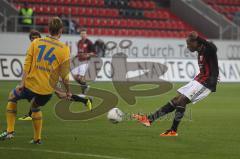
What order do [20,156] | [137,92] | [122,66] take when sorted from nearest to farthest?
[20,156]
[137,92]
[122,66]

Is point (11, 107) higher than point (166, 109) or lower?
higher

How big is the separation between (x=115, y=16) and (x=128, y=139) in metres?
27.6

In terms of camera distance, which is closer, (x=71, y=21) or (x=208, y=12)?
(x=71, y=21)

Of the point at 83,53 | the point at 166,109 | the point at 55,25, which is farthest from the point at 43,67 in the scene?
the point at 83,53

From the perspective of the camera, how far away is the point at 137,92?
25.3 meters

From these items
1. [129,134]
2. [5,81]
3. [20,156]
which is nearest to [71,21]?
[5,81]

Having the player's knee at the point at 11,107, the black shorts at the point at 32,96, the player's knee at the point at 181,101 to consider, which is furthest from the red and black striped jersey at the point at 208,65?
the player's knee at the point at 11,107

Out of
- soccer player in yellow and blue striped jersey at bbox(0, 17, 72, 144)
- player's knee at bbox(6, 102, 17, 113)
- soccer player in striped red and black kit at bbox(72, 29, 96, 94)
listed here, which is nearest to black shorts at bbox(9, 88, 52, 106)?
soccer player in yellow and blue striped jersey at bbox(0, 17, 72, 144)

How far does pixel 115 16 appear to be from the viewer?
39938 mm

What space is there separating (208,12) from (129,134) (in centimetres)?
2970

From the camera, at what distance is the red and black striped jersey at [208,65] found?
1322 cm

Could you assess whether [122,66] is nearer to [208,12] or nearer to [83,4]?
[83,4]

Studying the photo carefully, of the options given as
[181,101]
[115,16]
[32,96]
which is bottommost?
[181,101]

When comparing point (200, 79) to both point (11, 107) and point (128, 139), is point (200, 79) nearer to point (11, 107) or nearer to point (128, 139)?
point (128, 139)
